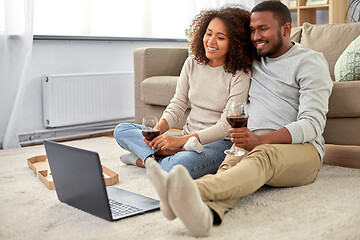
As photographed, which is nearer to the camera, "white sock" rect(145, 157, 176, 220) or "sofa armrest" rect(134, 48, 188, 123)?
"white sock" rect(145, 157, 176, 220)

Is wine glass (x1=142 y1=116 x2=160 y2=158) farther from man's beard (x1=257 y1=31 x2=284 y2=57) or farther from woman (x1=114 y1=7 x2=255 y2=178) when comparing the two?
man's beard (x1=257 y1=31 x2=284 y2=57)

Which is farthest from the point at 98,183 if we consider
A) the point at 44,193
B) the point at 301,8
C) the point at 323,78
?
the point at 301,8

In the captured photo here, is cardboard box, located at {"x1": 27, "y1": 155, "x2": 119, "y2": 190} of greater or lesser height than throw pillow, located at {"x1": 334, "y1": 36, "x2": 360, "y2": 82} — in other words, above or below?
below

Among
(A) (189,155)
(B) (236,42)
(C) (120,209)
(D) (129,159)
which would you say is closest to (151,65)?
(D) (129,159)

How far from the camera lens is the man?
5.33 feet

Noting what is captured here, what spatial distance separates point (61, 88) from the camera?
144 inches

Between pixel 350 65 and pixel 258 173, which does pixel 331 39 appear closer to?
pixel 350 65

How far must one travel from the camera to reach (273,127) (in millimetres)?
2111

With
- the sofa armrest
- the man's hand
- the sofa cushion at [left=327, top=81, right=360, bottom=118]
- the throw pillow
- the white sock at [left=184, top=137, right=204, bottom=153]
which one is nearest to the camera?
the man's hand

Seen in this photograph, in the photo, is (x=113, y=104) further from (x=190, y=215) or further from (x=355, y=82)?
(x=190, y=215)

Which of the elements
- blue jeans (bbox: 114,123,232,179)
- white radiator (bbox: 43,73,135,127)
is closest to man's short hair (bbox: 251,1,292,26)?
blue jeans (bbox: 114,123,232,179)

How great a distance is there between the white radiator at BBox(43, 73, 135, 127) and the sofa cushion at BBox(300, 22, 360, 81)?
1.59 metres

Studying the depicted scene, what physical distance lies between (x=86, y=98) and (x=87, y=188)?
2.23 m

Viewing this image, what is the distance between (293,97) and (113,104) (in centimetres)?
219
